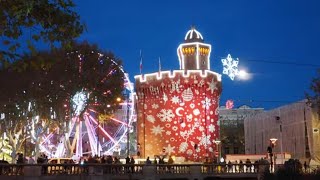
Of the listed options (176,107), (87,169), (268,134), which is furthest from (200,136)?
(87,169)

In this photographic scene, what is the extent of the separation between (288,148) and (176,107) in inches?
577

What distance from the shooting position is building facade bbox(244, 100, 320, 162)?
55.0 meters

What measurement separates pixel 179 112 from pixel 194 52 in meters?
7.68

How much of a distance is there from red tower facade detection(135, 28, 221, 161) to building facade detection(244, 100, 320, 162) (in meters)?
7.91

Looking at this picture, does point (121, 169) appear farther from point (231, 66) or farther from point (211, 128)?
point (211, 128)

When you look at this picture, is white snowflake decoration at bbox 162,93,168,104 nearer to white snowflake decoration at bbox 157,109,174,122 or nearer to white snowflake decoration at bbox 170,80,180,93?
white snowflake decoration at bbox 170,80,180,93

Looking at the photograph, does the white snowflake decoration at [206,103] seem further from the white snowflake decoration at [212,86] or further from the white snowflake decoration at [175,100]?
the white snowflake decoration at [175,100]

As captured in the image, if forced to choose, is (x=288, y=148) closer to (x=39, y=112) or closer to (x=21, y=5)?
(x=39, y=112)

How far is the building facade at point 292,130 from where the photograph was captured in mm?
55000

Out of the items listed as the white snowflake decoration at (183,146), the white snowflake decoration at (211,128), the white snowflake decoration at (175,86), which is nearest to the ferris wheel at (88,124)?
the white snowflake decoration at (175,86)

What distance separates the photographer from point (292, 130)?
61.4 meters

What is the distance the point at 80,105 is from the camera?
4906 centimetres

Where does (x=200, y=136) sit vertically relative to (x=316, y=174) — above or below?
above

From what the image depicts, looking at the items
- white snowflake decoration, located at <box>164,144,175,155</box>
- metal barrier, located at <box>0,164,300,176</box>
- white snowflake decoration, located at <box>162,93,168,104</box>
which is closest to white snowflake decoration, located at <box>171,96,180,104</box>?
white snowflake decoration, located at <box>162,93,168,104</box>
